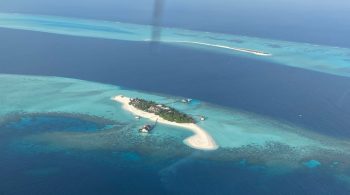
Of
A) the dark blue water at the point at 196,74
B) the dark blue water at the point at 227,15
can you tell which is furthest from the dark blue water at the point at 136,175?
the dark blue water at the point at 227,15

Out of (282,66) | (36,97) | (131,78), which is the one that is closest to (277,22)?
(282,66)

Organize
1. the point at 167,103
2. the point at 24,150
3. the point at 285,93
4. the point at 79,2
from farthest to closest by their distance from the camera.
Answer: the point at 79,2
the point at 285,93
the point at 167,103
the point at 24,150

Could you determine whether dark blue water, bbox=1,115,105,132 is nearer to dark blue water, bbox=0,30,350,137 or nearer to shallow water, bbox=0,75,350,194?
shallow water, bbox=0,75,350,194

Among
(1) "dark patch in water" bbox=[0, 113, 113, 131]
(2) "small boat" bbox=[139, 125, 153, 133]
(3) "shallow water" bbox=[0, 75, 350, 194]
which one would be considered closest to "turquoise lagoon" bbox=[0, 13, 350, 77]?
(3) "shallow water" bbox=[0, 75, 350, 194]

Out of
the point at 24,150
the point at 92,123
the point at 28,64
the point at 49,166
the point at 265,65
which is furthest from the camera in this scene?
the point at 265,65

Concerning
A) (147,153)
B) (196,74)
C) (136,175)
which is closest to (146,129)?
(147,153)

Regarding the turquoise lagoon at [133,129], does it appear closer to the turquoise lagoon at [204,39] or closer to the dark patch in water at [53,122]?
the dark patch in water at [53,122]

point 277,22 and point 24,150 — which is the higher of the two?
point 277,22

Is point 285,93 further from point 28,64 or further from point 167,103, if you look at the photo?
point 28,64
